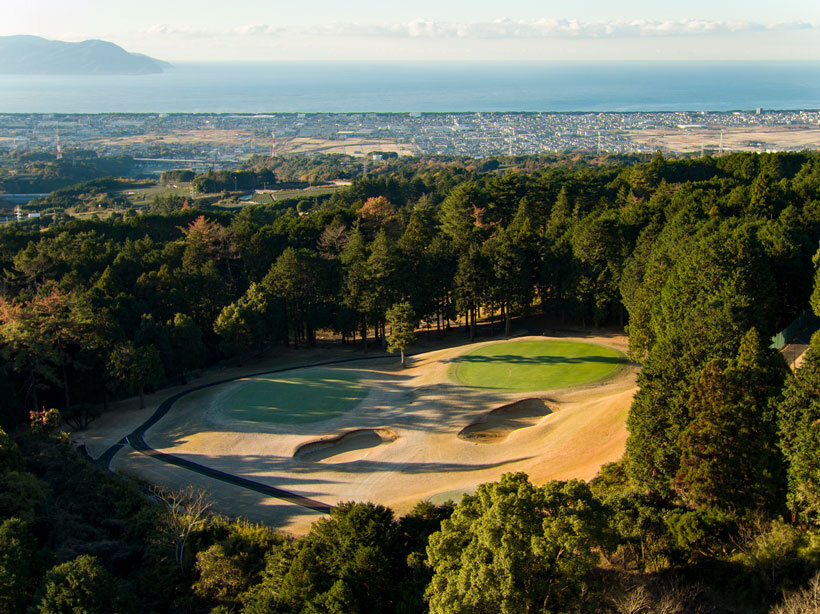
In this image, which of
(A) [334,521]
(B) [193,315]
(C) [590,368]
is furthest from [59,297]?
(C) [590,368]

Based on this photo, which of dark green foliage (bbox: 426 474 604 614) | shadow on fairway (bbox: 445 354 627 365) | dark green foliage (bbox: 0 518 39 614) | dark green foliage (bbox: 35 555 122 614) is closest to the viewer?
dark green foliage (bbox: 426 474 604 614)

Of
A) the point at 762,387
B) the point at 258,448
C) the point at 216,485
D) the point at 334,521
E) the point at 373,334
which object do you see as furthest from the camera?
the point at 373,334

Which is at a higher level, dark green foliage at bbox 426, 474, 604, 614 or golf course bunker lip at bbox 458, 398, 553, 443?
dark green foliage at bbox 426, 474, 604, 614

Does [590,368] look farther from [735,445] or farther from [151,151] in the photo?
[151,151]

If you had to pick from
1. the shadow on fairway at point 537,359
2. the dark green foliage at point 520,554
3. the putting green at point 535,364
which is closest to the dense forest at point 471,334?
the dark green foliage at point 520,554

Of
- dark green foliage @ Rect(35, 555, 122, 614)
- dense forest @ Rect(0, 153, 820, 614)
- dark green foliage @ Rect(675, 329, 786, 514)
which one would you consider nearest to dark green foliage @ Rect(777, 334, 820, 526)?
dense forest @ Rect(0, 153, 820, 614)

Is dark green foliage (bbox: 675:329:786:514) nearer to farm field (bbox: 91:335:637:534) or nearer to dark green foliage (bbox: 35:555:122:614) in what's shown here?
farm field (bbox: 91:335:637:534)
